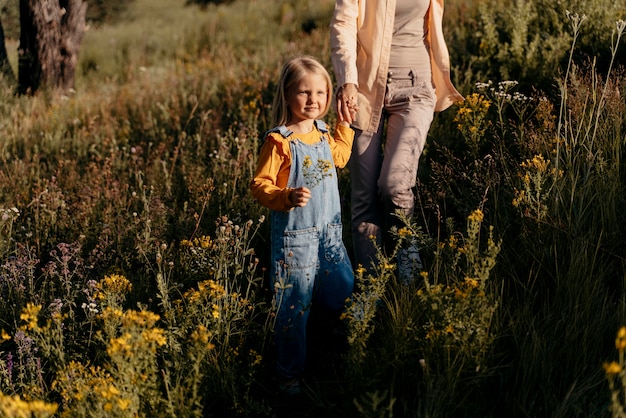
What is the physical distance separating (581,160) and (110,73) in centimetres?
798

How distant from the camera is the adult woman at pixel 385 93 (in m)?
3.67

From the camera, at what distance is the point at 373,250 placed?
153 inches

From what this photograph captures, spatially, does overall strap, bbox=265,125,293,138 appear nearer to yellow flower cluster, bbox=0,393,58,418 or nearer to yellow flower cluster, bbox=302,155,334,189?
yellow flower cluster, bbox=302,155,334,189

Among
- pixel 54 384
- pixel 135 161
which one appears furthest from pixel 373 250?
pixel 135 161

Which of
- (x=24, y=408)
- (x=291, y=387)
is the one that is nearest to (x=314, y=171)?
(x=291, y=387)

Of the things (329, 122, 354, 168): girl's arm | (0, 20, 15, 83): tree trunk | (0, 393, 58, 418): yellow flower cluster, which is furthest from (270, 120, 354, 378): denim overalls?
(0, 20, 15, 83): tree trunk

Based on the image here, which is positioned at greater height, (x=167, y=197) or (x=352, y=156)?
(x=352, y=156)

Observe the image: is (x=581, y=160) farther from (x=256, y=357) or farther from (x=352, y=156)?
(x=256, y=357)

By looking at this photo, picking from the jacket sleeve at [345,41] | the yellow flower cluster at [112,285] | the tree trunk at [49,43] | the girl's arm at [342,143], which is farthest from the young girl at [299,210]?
the tree trunk at [49,43]

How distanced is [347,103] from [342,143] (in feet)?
0.67

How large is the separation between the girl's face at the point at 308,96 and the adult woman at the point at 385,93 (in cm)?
26

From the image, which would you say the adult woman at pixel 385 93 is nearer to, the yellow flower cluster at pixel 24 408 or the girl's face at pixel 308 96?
the girl's face at pixel 308 96

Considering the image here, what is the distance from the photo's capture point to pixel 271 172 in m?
3.26

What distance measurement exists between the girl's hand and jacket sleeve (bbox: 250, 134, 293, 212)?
0.14 meters
